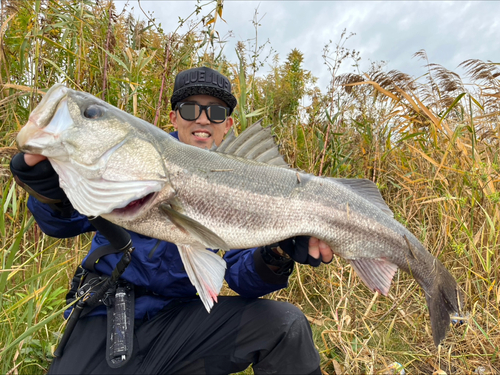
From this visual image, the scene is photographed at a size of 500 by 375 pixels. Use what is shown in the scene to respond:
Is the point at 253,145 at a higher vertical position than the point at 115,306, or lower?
higher

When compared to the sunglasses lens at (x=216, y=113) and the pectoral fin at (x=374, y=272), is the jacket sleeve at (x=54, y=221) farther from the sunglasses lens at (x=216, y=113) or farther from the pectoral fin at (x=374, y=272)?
the pectoral fin at (x=374, y=272)

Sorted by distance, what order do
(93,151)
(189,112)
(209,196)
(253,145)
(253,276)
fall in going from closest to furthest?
(93,151) < (209,196) < (253,145) < (253,276) < (189,112)

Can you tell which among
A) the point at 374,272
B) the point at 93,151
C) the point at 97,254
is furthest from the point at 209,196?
the point at 374,272

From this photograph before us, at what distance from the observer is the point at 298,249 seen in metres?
2.00

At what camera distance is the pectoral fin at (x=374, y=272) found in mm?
1979

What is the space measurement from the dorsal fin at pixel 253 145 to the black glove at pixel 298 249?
16.2 inches

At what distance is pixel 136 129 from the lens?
170cm

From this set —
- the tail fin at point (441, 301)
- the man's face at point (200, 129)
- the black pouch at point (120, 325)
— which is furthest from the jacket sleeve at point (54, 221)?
the tail fin at point (441, 301)

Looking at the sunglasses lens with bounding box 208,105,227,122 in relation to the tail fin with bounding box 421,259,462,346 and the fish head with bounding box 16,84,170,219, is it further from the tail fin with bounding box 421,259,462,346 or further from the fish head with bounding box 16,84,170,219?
the tail fin with bounding box 421,259,462,346

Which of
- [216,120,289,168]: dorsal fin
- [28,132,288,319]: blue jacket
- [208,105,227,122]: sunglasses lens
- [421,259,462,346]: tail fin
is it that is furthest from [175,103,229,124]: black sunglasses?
[421,259,462,346]: tail fin

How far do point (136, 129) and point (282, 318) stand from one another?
1389 millimetres

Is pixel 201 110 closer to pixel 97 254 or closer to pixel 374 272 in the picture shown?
pixel 97 254

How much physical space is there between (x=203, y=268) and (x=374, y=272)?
3.09 feet

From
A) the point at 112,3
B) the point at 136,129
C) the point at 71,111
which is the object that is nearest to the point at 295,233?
the point at 136,129
